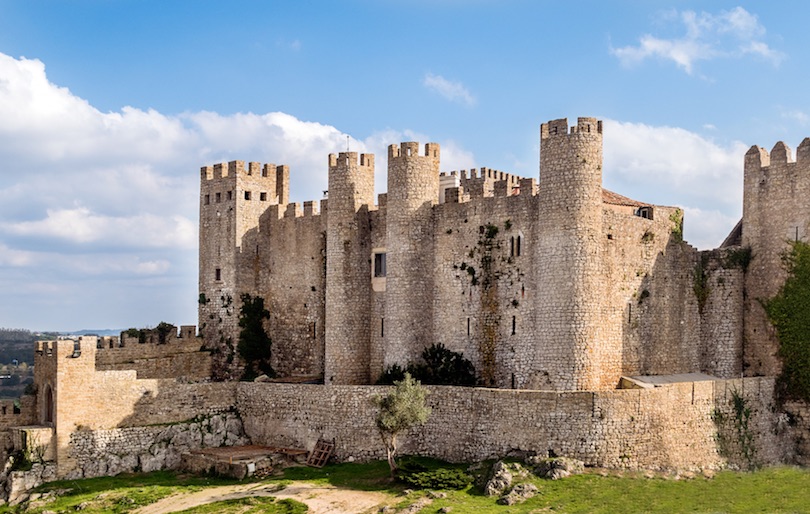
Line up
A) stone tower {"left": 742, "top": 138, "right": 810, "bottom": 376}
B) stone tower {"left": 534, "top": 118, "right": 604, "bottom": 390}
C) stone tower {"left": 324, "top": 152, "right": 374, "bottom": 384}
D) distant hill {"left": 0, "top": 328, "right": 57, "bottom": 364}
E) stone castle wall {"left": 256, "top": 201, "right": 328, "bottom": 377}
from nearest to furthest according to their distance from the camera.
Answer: stone tower {"left": 534, "top": 118, "right": 604, "bottom": 390}
stone tower {"left": 742, "top": 138, "right": 810, "bottom": 376}
stone tower {"left": 324, "top": 152, "right": 374, "bottom": 384}
stone castle wall {"left": 256, "top": 201, "right": 328, "bottom": 377}
distant hill {"left": 0, "top": 328, "right": 57, "bottom": 364}

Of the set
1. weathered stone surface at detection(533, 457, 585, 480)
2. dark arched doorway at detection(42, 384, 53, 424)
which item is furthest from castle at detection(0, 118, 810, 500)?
weathered stone surface at detection(533, 457, 585, 480)

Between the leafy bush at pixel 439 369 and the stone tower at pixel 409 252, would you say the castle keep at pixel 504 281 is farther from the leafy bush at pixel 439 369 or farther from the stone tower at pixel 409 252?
the leafy bush at pixel 439 369

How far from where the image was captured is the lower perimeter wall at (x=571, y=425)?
1304 inches

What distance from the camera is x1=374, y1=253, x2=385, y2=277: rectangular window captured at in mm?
42344

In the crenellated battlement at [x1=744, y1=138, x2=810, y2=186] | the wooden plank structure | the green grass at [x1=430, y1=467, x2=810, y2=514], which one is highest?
the crenellated battlement at [x1=744, y1=138, x2=810, y2=186]

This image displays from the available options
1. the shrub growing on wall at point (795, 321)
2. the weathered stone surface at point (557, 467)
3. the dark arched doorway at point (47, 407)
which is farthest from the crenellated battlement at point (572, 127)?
the dark arched doorway at point (47, 407)

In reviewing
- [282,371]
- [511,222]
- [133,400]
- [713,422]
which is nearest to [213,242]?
[282,371]

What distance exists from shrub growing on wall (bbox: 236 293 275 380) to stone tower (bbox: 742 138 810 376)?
21.8 metres

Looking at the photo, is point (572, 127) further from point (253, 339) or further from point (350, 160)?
point (253, 339)

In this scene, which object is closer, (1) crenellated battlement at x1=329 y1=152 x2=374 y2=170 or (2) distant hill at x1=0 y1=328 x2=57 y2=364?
(1) crenellated battlement at x1=329 y1=152 x2=374 y2=170

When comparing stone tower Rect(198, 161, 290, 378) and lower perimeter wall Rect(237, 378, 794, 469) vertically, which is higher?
stone tower Rect(198, 161, 290, 378)

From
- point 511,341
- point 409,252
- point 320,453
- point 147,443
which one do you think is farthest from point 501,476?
point 147,443

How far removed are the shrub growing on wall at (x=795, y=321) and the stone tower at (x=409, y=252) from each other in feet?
45.1

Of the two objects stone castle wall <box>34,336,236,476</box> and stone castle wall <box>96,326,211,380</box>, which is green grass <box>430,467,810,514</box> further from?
stone castle wall <box>96,326,211,380</box>
